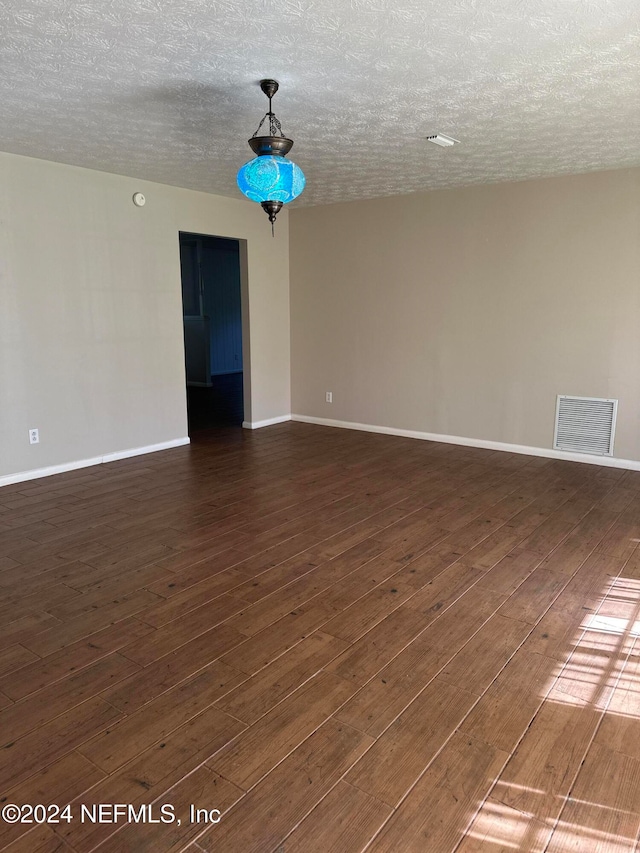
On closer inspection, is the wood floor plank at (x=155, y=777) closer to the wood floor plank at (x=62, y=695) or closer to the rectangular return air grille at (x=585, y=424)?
the wood floor plank at (x=62, y=695)

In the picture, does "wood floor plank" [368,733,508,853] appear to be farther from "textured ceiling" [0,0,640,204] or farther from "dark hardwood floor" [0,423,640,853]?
"textured ceiling" [0,0,640,204]

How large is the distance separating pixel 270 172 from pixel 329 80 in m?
0.53

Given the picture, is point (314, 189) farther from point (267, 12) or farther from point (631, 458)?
point (631, 458)

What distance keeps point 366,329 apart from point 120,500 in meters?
3.33

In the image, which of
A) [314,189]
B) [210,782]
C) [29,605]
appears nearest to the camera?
[210,782]

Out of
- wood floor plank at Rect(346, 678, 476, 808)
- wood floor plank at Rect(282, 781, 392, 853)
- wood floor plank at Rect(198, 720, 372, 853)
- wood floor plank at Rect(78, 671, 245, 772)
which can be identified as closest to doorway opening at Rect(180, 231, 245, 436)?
wood floor plank at Rect(78, 671, 245, 772)

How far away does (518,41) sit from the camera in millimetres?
2520

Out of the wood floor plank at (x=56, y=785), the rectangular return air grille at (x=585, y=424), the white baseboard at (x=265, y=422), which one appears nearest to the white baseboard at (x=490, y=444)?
the rectangular return air grille at (x=585, y=424)

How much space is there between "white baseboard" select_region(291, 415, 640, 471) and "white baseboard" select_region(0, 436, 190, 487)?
70.1 inches

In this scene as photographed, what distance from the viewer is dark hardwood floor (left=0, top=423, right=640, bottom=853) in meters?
1.59

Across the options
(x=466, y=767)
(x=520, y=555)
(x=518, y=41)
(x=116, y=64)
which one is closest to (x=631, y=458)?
(x=520, y=555)

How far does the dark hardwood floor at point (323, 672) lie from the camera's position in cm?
159

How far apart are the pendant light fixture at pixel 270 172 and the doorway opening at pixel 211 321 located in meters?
5.16

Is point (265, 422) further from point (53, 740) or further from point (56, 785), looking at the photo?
point (56, 785)
